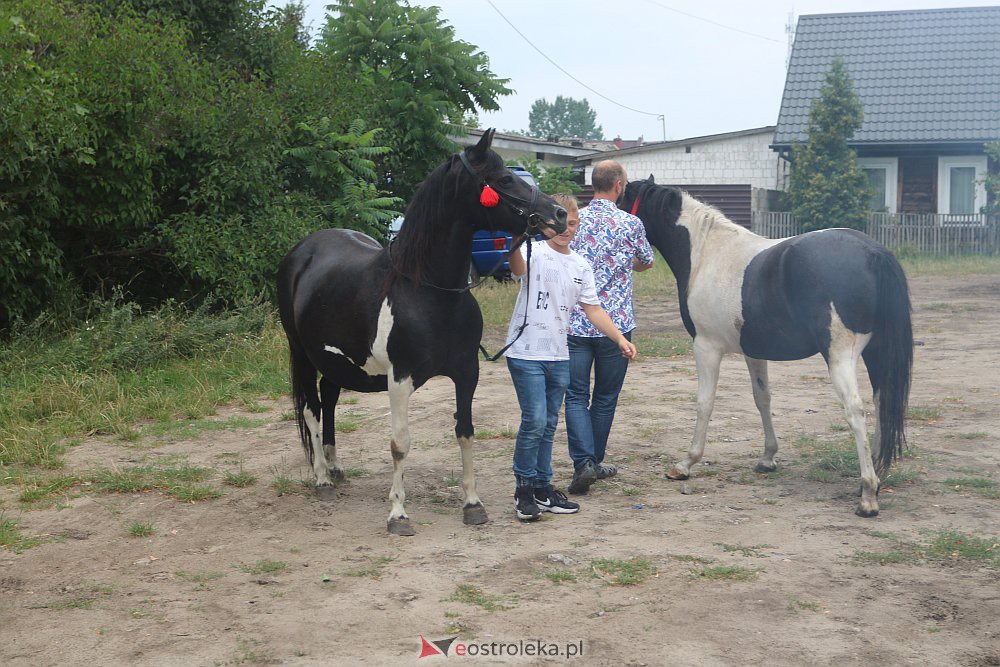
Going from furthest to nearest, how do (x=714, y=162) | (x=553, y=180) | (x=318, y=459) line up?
(x=714, y=162) → (x=553, y=180) → (x=318, y=459)

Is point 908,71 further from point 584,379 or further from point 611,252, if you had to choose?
point 584,379

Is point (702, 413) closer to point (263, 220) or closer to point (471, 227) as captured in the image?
point (471, 227)

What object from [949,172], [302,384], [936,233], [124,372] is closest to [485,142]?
[302,384]

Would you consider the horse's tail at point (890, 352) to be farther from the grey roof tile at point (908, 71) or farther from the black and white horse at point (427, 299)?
the grey roof tile at point (908, 71)

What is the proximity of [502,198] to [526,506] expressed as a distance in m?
1.76

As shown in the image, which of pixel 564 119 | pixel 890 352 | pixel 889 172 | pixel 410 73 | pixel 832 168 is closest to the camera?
pixel 890 352

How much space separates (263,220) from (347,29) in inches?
269

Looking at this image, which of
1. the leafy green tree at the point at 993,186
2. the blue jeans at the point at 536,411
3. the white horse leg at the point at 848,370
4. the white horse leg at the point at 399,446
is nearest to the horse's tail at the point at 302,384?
the white horse leg at the point at 399,446

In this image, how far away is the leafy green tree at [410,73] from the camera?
15461mm

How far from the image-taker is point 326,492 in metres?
6.12

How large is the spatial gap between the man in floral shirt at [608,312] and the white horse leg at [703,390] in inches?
25.3

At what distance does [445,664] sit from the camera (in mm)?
3568

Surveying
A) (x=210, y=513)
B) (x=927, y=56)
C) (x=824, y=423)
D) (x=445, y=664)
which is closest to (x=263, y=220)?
(x=210, y=513)

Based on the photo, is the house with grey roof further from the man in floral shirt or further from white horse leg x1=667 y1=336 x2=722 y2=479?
the man in floral shirt
